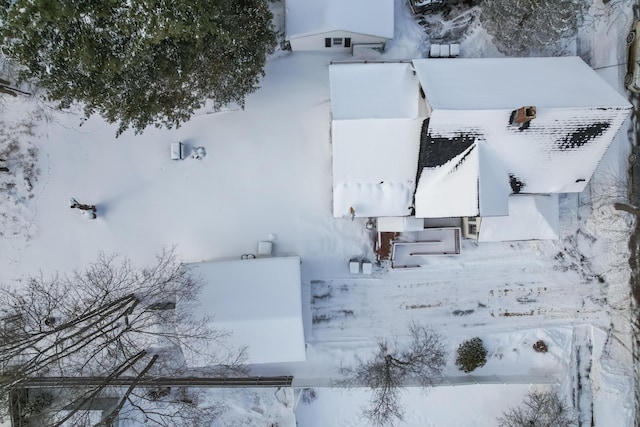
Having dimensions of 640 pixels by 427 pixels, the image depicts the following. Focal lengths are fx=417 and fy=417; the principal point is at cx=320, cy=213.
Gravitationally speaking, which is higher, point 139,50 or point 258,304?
point 139,50

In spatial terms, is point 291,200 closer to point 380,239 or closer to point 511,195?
point 380,239

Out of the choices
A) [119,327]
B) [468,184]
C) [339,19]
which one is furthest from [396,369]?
[339,19]

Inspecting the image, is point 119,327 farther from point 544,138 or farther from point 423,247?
point 544,138

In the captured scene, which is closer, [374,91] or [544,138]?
[544,138]

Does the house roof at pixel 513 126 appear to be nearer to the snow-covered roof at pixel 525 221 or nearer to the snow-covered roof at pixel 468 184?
the snow-covered roof at pixel 468 184

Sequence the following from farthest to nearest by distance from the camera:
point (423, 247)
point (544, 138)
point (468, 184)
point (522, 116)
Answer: point (423, 247) < point (468, 184) < point (544, 138) < point (522, 116)

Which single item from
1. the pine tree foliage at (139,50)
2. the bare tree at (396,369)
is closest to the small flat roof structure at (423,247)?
the bare tree at (396,369)

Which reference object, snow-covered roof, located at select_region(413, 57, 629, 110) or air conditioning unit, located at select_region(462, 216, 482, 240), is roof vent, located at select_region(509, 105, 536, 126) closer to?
snow-covered roof, located at select_region(413, 57, 629, 110)

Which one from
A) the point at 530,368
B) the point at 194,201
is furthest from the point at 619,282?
the point at 194,201
